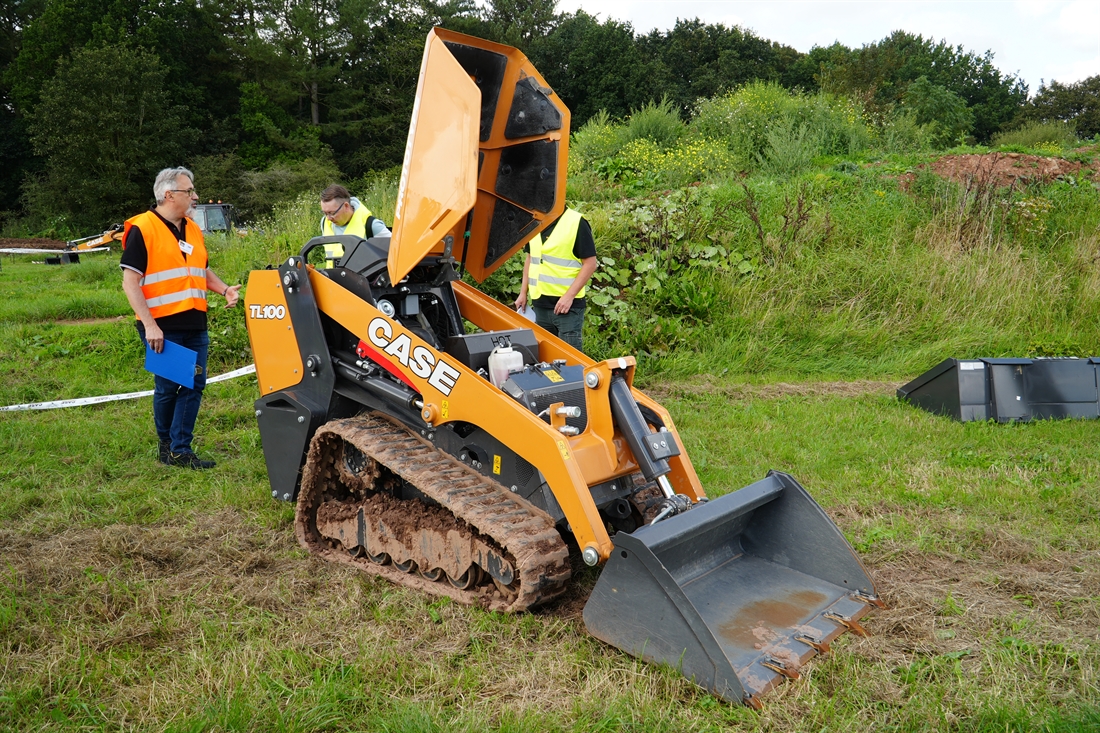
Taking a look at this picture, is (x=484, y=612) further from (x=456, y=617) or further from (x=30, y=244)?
(x=30, y=244)

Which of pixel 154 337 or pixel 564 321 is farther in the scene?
pixel 564 321

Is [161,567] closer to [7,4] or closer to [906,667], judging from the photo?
[906,667]

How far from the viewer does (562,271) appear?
6207 mm

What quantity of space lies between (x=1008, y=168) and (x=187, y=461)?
40.7 feet

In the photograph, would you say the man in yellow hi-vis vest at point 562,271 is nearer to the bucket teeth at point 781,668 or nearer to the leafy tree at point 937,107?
the bucket teeth at point 781,668

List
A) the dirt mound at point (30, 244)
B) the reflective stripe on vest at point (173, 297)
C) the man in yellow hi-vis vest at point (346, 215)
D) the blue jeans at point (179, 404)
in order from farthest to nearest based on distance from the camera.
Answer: the dirt mound at point (30, 244), the man in yellow hi-vis vest at point (346, 215), the blue jeans at point (179, 404), the reflective stripe on vest at point (173, 297)

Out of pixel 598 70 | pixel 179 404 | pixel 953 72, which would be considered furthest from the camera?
pixel 953 72

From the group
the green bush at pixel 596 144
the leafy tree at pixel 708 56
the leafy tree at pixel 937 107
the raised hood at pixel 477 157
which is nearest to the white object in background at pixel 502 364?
the raised hood at pixel 477 157

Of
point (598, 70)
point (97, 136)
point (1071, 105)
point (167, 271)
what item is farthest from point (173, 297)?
point (1071, 105)

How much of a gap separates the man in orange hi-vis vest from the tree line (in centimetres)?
2083

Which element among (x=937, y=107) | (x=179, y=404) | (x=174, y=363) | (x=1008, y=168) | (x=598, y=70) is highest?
(x=598, y=70)

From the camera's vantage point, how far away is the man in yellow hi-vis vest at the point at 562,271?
20.1ft

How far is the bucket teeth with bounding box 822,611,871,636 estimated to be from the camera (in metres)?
3.12

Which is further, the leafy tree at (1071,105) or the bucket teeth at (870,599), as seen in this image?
the leafy tree at (1071,105)
